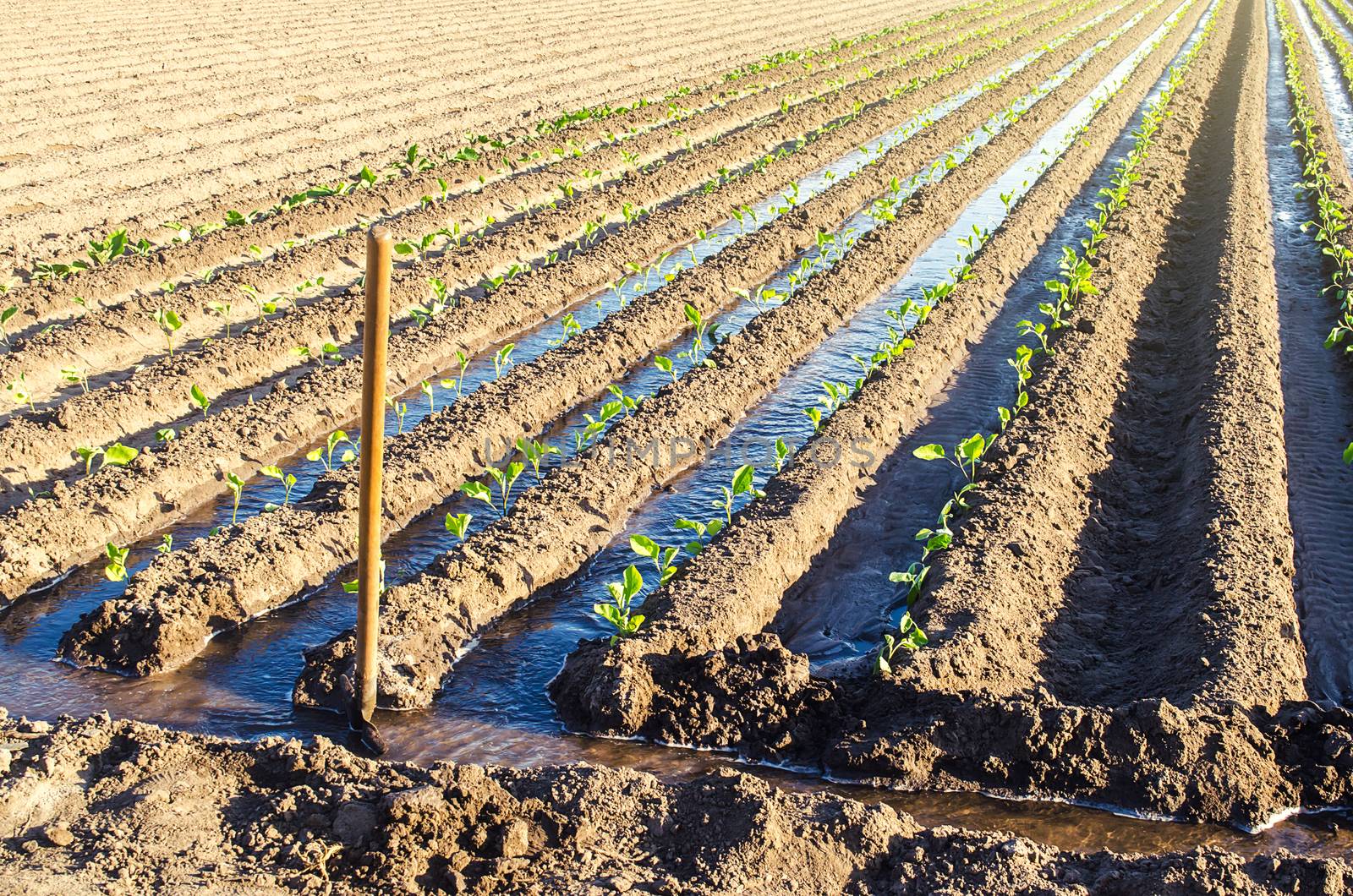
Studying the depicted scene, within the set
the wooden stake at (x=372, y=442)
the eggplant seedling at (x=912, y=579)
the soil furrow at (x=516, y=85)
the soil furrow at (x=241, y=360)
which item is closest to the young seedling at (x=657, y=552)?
the eggplant seedling at (x=912, y=579)

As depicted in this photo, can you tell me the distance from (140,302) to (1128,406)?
787cm

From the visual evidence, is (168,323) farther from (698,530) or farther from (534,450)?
(698,530)

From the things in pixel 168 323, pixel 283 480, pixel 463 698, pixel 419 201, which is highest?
pixel 419 201

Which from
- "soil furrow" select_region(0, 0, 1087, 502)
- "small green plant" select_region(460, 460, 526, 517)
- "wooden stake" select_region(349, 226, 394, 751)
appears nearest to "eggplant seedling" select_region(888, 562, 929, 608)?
"small green plant" select_region(460, 460, 526, 517)

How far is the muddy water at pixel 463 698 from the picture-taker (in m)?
4.75

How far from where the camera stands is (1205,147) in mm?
17641

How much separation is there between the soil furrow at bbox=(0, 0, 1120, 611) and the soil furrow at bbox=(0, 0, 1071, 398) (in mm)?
993

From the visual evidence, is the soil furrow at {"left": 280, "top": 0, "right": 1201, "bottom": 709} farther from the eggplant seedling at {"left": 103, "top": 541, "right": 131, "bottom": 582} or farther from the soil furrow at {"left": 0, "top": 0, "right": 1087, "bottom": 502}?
the soil furrow at {"left": 0, "top": 0, "right": 1087, "bottom": 502}

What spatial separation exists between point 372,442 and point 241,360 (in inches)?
193

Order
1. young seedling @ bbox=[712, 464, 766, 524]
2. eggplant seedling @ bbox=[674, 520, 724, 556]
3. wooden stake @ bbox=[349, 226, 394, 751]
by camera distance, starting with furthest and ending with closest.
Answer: young seedling @ bbox=[712, 464, 766, 524] → eggplant seedling @ bbox=[674, 520, 724, 556] → wooden stake @ bbox=[349, 226, 394, 751]

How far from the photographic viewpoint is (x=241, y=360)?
894 cm

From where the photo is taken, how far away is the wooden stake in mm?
4402

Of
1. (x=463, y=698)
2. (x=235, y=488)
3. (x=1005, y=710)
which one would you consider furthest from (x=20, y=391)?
(x=1005, y=710)

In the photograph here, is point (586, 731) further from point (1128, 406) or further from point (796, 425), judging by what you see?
point (1128, 406)
